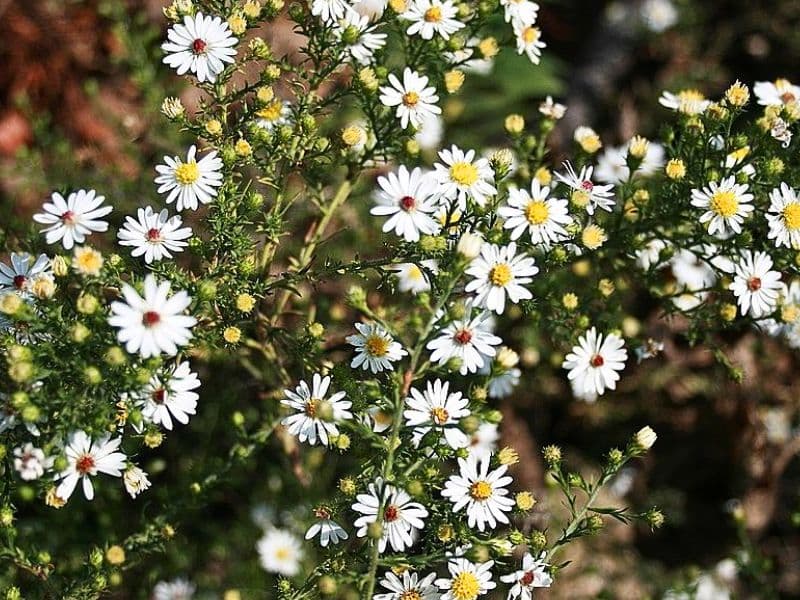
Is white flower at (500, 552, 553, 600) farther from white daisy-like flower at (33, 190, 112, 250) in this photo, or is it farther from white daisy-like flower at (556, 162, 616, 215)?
white daisy-like flower at (33, 190, 112, 250)

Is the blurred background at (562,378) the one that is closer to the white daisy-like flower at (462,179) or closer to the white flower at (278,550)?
the white flower at (278,550)

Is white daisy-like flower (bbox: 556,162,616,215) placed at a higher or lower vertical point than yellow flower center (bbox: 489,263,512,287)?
higher

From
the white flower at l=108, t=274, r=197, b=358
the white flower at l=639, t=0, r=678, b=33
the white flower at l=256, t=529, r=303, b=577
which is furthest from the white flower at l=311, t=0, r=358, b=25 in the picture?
the white flower at l=639, t=0, r=678, b=33

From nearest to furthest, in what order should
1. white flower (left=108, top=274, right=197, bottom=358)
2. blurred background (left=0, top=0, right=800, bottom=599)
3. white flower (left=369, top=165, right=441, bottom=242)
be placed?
1. white flower (left=108, top=274, right=197, bottom=358)
2. white flower (left=369, top=165, right=441, bottom=242)
3. blurred background (left=0, top=0, right=800, bottom=599)

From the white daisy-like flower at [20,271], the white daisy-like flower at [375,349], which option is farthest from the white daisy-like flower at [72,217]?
the white daisy-like flower at [375,349]

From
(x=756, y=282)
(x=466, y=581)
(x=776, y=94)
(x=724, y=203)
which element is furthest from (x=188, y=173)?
(x=776, y=94)

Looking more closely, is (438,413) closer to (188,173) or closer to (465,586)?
(465,586)

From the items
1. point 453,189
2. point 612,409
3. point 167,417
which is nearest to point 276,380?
point 167,417
